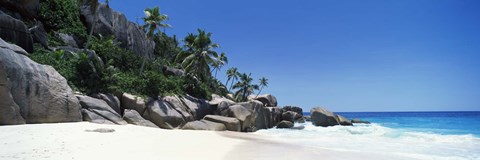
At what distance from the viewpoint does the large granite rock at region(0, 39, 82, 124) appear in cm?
1337

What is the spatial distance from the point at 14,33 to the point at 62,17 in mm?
11825

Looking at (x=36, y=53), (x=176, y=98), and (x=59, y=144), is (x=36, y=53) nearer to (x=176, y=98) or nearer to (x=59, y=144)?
(x=176, y=98)

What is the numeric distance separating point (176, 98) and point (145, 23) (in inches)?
396

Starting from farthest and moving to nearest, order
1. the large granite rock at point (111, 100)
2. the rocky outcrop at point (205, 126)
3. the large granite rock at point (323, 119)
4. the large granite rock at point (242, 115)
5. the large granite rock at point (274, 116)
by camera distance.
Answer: the large granite rock at point (323, 119), the large granite rock at point (274, 116), the large granite rock at point (242, 115), the rocky outcrop at point (205, 126), the large granite rock at point (111, 100)

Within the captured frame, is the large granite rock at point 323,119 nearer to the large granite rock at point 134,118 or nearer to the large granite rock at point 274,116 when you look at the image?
the large granite rock at point 274,116

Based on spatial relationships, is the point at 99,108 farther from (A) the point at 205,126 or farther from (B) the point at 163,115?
(A) the point at 205,126

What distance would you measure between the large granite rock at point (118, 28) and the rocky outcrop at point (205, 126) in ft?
57.5

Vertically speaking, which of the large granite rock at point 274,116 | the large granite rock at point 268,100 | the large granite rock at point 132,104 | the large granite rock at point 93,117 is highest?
the large granite rock at point 268,100

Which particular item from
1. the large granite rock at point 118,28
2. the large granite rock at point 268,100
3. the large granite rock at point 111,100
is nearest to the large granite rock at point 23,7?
the large granite rock at point 118,28

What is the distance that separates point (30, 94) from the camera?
14.7 metres

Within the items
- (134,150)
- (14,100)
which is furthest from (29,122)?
(134,150)

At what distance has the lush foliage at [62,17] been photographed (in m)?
30.1

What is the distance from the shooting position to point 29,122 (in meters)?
14.3

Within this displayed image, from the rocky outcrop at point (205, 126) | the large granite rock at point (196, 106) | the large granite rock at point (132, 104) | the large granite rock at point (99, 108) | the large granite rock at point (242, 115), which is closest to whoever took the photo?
the large granite rock at point (99, 108)
